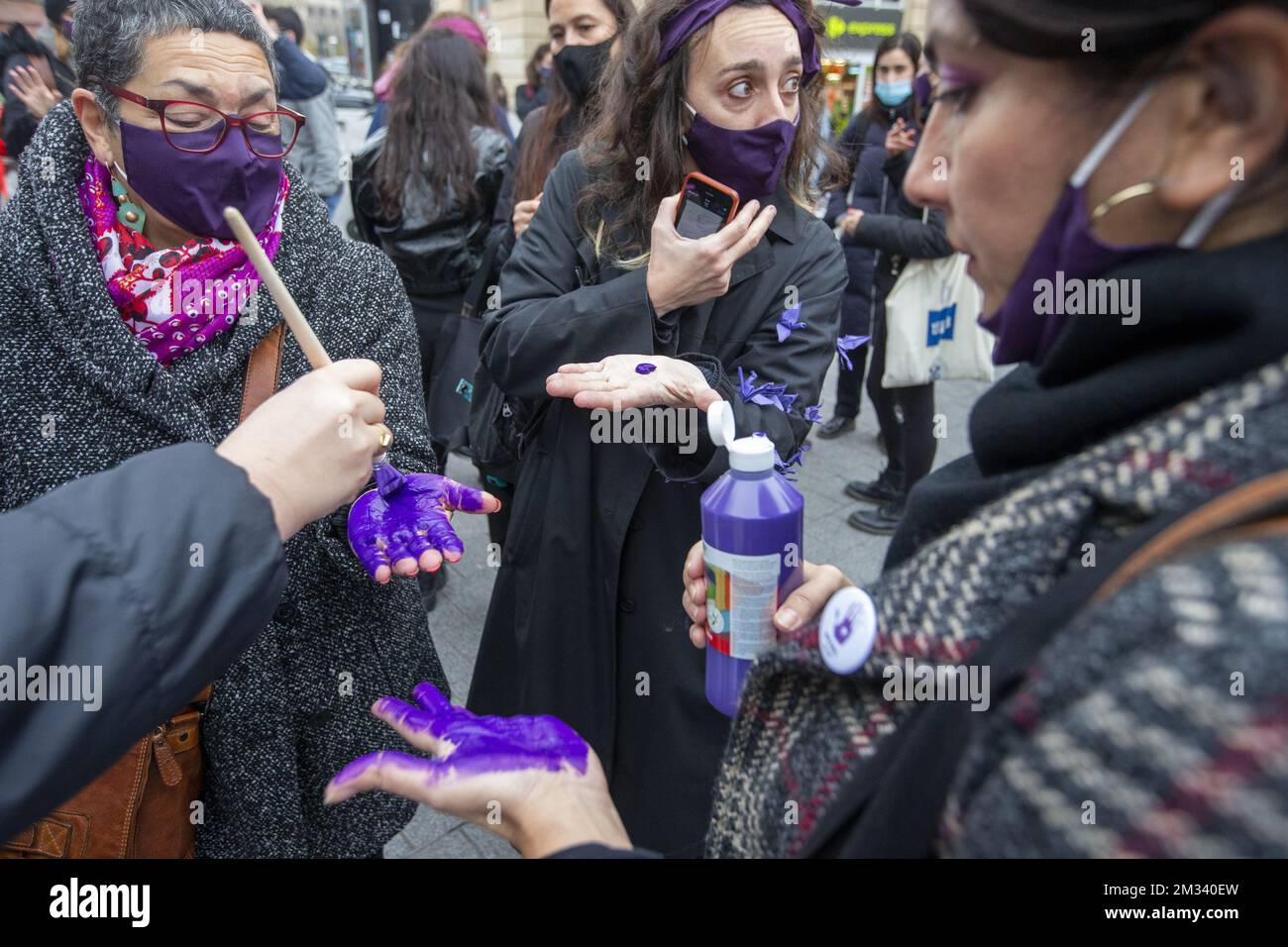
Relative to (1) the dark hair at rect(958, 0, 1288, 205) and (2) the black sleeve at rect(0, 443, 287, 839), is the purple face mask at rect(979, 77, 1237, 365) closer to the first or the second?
(1) the dark hair at rect(958, 0, 1288, 205)

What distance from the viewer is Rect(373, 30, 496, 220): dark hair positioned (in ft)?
12.0

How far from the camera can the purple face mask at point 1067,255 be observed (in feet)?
2.36

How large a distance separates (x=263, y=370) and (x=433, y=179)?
226 cm

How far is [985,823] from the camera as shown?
61cm

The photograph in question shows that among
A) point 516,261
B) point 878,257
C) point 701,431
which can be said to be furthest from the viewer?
point 878,257

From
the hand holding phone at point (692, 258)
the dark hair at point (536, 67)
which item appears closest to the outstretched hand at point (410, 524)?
the hand holding phone at point (692, 258)

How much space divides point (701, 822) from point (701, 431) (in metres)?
0.91

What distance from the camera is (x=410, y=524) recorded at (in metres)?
1.57

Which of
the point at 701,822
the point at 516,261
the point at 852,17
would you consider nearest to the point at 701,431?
the point at 516,261

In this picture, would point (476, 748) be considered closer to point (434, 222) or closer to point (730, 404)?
point (730, 404)

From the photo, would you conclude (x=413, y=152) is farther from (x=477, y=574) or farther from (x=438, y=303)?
(x=477, y=574)

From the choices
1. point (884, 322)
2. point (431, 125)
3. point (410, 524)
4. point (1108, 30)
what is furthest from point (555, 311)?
point (884, 322)

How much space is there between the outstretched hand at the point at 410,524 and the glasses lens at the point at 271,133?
695mm

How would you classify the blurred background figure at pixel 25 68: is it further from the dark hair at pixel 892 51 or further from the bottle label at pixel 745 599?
the bottle label at pixel 745 599
